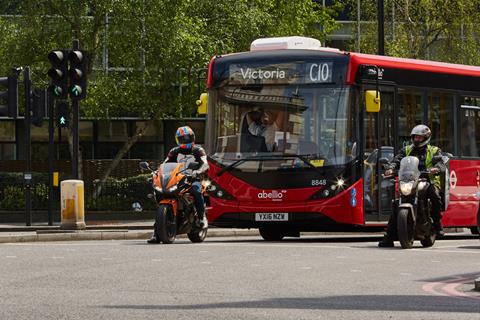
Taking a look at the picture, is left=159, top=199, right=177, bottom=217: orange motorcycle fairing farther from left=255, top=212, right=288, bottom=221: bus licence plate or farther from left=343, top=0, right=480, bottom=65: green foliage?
left=343, top=0, right=480, bottom=65: green foliage

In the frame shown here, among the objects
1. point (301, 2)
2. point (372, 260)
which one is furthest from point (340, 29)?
point (372, 260)

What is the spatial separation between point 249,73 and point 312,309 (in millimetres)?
12428

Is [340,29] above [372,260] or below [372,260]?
above

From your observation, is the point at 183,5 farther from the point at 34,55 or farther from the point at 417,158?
the point at 417,158

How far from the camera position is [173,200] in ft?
69.6

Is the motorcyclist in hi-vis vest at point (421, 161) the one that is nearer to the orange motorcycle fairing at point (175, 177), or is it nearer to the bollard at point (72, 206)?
the orange motorcycle fairing at point (175, 177)

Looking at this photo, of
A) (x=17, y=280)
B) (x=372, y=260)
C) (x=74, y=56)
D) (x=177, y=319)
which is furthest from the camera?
(x=74, y=56)

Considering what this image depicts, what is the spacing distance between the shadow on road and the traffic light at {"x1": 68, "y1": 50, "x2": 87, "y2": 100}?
15158 millimetres

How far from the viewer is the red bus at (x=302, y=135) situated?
74.0 feet

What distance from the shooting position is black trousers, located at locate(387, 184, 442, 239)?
67.6 feet

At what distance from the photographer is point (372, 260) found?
17.3 meters

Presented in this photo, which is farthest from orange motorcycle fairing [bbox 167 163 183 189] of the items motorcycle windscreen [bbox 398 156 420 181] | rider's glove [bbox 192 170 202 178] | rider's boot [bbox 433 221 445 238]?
rider's boot [bbox 433 221 445 238]

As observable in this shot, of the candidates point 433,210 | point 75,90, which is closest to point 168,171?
point 433,210

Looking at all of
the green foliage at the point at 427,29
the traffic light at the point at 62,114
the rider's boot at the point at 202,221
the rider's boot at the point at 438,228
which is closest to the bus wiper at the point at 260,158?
the rider's boot at the point at 202,221
